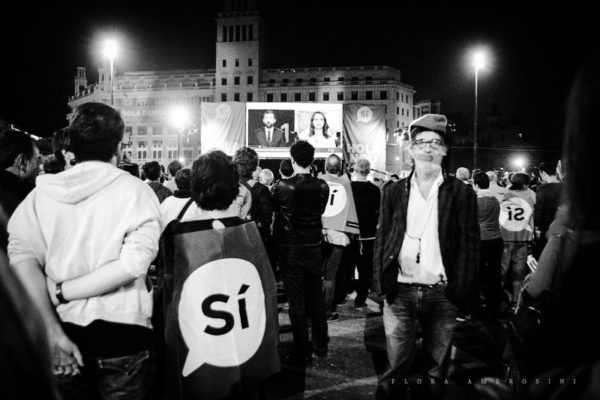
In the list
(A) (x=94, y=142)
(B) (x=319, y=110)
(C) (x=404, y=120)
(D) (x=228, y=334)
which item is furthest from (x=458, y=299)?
(C) (x=404, y=120)

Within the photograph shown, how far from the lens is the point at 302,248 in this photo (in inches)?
194

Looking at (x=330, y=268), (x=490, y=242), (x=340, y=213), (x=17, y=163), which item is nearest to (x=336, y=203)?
(x=340, y=213)

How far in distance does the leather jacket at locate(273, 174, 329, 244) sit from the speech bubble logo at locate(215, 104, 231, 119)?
1017 centimetres

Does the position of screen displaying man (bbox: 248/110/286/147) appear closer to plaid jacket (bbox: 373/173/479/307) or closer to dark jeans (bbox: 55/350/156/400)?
plaid jacket (bbox: 373/173/479/307)

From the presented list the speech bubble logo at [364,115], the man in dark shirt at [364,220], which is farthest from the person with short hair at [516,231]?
the speech bubble logo at [364,115]

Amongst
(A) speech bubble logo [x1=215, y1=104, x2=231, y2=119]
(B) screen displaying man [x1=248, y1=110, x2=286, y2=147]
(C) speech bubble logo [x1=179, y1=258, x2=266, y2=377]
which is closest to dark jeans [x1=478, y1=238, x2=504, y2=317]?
(C) speech bubble logo [x1=179, y1=258, x2=266, y2=377]

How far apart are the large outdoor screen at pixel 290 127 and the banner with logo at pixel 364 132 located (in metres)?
0.32

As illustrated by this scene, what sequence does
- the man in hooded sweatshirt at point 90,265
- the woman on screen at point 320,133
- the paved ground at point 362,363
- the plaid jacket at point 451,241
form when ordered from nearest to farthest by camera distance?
the man in hooded sweatshirt at point 90,265 → the plaid jacket at point 451,241 → the paved ground at point 362,363 → the woman on screen at point 320,133

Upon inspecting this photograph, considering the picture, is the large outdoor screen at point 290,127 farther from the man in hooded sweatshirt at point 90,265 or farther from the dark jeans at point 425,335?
the man in hooded sweatshirt at point 90,265

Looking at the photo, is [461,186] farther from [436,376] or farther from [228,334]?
[228,334]

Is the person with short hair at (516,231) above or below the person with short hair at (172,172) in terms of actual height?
below

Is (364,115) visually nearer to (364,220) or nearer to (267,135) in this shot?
(267,135)

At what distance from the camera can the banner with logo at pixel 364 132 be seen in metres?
15.0

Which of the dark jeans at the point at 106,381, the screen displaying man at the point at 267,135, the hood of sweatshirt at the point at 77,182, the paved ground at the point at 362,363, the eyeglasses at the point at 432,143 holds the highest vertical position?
the screen displaying man at the point at 267,135
